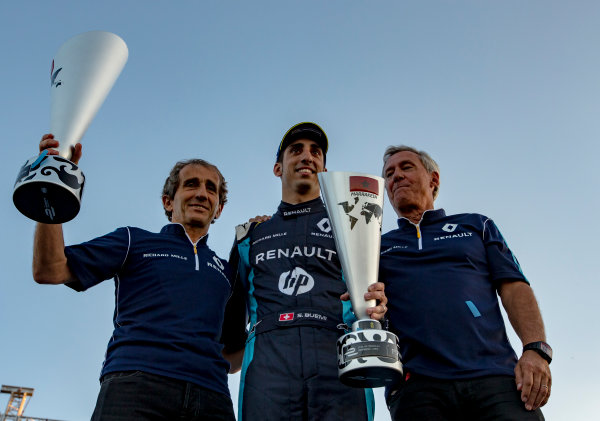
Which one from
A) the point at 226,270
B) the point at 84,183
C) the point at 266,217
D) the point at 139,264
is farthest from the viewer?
the point at 266,217

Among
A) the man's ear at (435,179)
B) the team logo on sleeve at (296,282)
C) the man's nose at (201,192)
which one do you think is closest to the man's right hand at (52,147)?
the man's nose at (201,192)

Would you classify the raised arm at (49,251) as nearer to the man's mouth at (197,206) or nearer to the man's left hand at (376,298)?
the man's mouth at (197,206)

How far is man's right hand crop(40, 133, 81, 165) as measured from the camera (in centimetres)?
313

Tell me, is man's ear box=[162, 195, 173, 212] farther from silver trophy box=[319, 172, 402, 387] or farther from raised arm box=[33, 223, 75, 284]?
silver trophy box=[319, 172, 402, 387]

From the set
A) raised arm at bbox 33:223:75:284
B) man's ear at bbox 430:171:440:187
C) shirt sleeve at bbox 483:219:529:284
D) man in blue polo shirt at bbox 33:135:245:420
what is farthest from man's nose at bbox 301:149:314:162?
raised arm at bbox 33:223:75:284

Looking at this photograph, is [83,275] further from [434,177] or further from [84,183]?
[434,177]

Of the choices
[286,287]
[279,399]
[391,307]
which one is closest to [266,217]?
[286,287]

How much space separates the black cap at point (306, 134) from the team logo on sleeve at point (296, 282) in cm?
126

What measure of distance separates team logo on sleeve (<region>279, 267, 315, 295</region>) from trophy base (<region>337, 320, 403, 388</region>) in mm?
809

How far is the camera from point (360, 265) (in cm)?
322

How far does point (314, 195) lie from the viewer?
4.47 meters

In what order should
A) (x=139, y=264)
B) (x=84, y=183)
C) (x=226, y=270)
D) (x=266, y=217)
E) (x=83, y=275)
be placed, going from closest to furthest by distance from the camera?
(x=84, y=183) < (x=83, y=275) < (x=139, y=264) < (x=226, y=270) < (x=266, y=217)

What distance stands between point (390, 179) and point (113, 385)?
7.89 ft

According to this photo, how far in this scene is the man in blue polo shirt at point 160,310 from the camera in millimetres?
3195
